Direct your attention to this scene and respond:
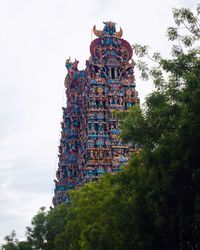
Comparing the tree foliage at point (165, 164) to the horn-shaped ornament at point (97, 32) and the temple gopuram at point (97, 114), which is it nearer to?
the temple gopuram at point (97, 114)

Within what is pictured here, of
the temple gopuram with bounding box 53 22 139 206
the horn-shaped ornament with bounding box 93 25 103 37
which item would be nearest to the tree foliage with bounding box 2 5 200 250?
the temple gopuram with bounding box 53 22 139 206

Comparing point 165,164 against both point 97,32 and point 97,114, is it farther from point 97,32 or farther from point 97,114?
point 97,32

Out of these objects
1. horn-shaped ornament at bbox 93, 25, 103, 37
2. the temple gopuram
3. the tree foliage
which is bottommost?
the tree foliage

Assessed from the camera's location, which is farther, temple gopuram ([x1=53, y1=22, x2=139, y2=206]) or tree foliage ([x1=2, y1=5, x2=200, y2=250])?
temple gopuram ([x1=53, y1=22, x2=139, y2=206])

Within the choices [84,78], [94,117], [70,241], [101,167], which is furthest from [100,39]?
[70,241]

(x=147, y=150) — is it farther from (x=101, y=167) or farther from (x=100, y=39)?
(x=100, y=39)

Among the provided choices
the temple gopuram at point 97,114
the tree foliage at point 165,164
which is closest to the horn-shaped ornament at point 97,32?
the temple gopuram at point 97,114

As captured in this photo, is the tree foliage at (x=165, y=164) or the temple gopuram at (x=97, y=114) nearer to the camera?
the tree foliage at (x=165, y=164)

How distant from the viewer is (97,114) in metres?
56.2

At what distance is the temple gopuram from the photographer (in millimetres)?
53844

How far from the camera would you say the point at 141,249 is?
2053 centimetres

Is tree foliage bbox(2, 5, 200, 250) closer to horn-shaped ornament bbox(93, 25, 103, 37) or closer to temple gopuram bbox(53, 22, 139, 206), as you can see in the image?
temple gopuram bbox(53, 22, 139, 206)

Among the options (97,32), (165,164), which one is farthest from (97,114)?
(165,164)

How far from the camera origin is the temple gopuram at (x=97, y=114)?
53844 mm
